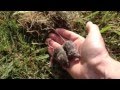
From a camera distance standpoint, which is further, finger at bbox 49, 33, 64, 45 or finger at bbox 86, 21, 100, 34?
finger at bbox 49, 33, 64, 45

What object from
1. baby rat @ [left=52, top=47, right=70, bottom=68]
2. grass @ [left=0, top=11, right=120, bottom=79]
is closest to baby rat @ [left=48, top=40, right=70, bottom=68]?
baby rat @ [left=52, top=47, right=70, bottom=68]

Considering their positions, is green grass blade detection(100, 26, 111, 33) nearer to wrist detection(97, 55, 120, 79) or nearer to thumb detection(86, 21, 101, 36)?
thumb detection(86, 21, 101, 36)

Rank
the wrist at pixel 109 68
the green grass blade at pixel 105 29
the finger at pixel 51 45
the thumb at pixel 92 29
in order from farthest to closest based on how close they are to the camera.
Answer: the green grass blade at pixel 105 29
the finger at pixel 51 45
the thumb at pixel 92 29
the wrist at pixel 109 68

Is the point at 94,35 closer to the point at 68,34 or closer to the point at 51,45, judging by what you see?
the point at 68,34

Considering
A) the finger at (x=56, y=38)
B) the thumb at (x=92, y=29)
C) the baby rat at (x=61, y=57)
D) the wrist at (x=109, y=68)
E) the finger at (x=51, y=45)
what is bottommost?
the wrist at (x=109, y=68)

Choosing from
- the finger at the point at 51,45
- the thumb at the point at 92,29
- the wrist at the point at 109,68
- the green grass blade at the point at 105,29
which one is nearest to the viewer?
the wrist at the point at 109,68

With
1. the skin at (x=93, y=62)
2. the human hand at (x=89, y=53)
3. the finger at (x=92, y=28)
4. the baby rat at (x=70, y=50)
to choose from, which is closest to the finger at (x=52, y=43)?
the human hand at (x=89, y=53)

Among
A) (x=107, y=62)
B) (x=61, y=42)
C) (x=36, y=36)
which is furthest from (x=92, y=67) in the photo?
(x=36, y=36)

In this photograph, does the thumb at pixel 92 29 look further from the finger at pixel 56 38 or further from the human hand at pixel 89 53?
the finger at pixel 56 38
